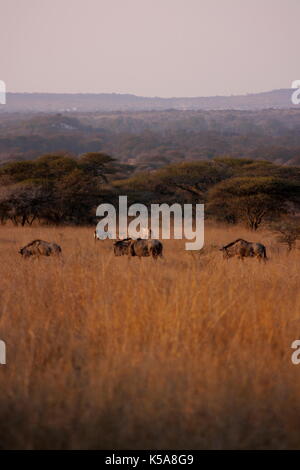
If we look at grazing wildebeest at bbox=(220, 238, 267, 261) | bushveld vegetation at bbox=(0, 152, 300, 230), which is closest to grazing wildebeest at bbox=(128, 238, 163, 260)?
grazing wildebeest at bbox=(220, 238, 267, 261)

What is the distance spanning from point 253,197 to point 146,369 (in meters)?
18.5

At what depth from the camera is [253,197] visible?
20.2 meters

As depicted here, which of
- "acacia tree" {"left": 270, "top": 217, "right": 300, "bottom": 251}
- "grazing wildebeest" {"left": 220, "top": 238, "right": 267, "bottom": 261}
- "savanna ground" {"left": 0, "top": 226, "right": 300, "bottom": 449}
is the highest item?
"acacia tree" {"left": 270, "top": 217, "right": 300, "bottom": 251}

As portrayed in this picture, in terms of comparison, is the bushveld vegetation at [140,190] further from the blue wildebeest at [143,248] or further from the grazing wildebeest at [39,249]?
the grazing wildebeest at [39,249]

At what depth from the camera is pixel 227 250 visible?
9.52 m

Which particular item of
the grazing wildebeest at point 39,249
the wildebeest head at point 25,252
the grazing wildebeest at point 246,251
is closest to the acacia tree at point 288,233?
the grazing wildebeest at point 246,251

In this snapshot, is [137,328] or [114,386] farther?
[137,328]

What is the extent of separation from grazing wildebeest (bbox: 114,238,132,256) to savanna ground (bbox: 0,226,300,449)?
6.05m

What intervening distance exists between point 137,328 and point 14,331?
2.24 ft

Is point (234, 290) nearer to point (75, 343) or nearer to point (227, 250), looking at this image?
point (75, 343)

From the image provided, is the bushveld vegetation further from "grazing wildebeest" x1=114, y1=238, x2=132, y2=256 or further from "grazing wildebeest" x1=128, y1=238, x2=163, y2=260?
"grazing wildebeest" x1=128, y1=238, x2=163, y2=260

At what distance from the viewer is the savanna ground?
6.49ft

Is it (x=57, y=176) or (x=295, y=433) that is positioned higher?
(x=57, y=176)

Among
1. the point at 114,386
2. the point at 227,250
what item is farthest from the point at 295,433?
the point at 227,250
